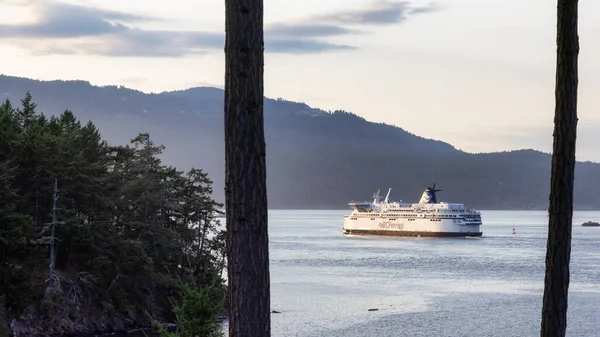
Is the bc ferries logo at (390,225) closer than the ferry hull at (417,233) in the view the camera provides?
No

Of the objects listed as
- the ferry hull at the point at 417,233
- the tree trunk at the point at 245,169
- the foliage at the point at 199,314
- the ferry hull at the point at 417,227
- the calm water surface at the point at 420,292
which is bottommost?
the calm water surface at the point at 420,292

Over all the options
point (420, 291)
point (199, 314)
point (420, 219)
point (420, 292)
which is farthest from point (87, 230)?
point (420, 219)

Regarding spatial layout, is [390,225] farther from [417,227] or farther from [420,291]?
[420,291]

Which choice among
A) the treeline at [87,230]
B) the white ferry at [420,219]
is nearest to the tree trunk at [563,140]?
the treeline at [87,230]

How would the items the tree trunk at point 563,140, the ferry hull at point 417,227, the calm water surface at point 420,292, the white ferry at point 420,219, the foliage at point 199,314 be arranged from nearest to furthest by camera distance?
the tree trunk at point 563,140 < the foliage at point 199,314 < the calm water surface at point 420,292 < the white ferry at point 420,219 < the ferry hull at point 417,227

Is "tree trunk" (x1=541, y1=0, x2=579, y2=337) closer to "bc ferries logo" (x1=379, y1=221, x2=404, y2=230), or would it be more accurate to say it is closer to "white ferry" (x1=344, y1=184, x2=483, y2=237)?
"white ferry" (x1=344, y1=184, x2=483, y2=237)

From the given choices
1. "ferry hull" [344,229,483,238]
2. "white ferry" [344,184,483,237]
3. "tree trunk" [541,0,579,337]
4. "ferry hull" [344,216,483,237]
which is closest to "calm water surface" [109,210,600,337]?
"white ferry" [344,184,483,237]

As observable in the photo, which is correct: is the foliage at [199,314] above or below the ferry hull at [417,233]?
above

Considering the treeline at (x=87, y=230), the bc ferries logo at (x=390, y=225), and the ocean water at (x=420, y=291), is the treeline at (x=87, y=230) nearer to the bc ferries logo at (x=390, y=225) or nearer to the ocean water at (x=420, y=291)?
the ocean water at (x=420, y=291)
